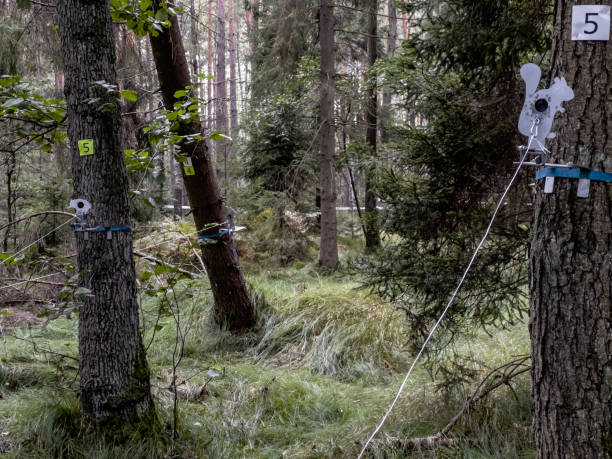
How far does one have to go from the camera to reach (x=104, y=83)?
2434mm

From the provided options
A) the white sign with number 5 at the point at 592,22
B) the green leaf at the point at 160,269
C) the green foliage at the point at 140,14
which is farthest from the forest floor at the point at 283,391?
the white sign with number 5 at the point at 592,22

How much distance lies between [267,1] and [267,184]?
13.1 ft

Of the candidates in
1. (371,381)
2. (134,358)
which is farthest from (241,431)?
(371,381)

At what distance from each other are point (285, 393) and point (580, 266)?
255 cm

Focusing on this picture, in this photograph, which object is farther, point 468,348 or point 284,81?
point 284,81

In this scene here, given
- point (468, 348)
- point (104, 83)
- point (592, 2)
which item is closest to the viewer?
point (592, 2)

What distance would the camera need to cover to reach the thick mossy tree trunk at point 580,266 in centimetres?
187

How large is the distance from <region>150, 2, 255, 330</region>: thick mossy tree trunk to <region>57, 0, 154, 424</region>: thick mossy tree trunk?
1594 mm

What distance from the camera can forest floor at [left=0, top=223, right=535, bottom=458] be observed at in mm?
2814

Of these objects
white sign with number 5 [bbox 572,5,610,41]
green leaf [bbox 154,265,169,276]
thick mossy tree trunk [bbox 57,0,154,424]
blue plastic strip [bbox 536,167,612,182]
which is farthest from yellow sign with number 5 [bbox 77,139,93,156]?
white sign with number 5 [bbox 572,5,610,41]

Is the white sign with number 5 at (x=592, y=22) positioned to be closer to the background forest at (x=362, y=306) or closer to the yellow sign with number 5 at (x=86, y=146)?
the background forest at (x=362, y=306)

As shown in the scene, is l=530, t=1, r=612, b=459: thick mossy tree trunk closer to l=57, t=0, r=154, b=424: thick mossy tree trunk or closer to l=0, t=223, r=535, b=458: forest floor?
l=0, t=223, r=535, b=458: forest floor

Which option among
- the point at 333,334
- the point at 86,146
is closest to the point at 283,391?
the point at 333,334

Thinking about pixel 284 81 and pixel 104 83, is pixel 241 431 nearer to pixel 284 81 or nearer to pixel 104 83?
pixel 104 83
